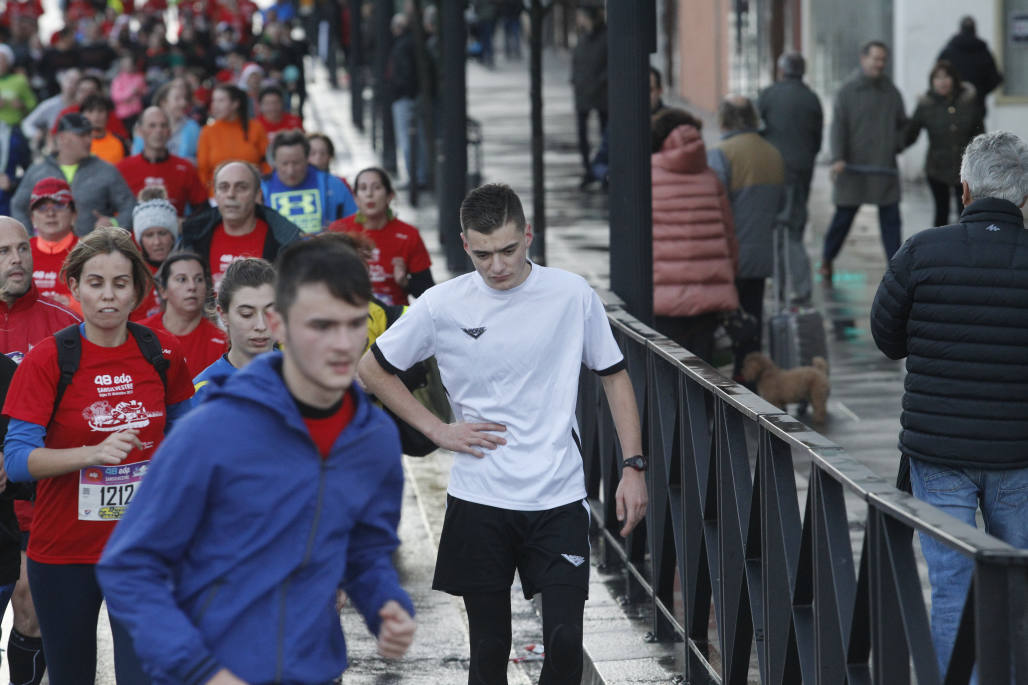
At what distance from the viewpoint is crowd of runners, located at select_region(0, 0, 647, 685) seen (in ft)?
11.8

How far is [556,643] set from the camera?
5488 millimetres

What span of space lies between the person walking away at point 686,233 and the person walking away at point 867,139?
197 inches

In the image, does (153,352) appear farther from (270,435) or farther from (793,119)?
(793,119)

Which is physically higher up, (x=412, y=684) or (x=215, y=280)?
(x=215, y=280)

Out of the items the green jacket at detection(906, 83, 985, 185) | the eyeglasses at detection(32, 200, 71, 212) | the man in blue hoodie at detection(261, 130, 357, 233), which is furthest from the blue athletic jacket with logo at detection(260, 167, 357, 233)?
the green jacket at detection(906, 83, 985, 185)

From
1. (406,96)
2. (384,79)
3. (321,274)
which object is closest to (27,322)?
(321,274)

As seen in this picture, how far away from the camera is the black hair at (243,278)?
5.75 metres

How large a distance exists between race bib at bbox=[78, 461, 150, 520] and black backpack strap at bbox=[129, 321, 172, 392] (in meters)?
0.29

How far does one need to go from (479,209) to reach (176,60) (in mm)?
24834

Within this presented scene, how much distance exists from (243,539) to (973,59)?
54.6 ft

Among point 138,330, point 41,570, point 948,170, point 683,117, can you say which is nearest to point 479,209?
point 138,330

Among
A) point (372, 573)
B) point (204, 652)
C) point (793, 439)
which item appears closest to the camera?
point (204, 652)

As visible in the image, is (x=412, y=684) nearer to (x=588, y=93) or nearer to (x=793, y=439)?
(x=793, y=439)

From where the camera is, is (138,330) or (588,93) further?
(588,93)
